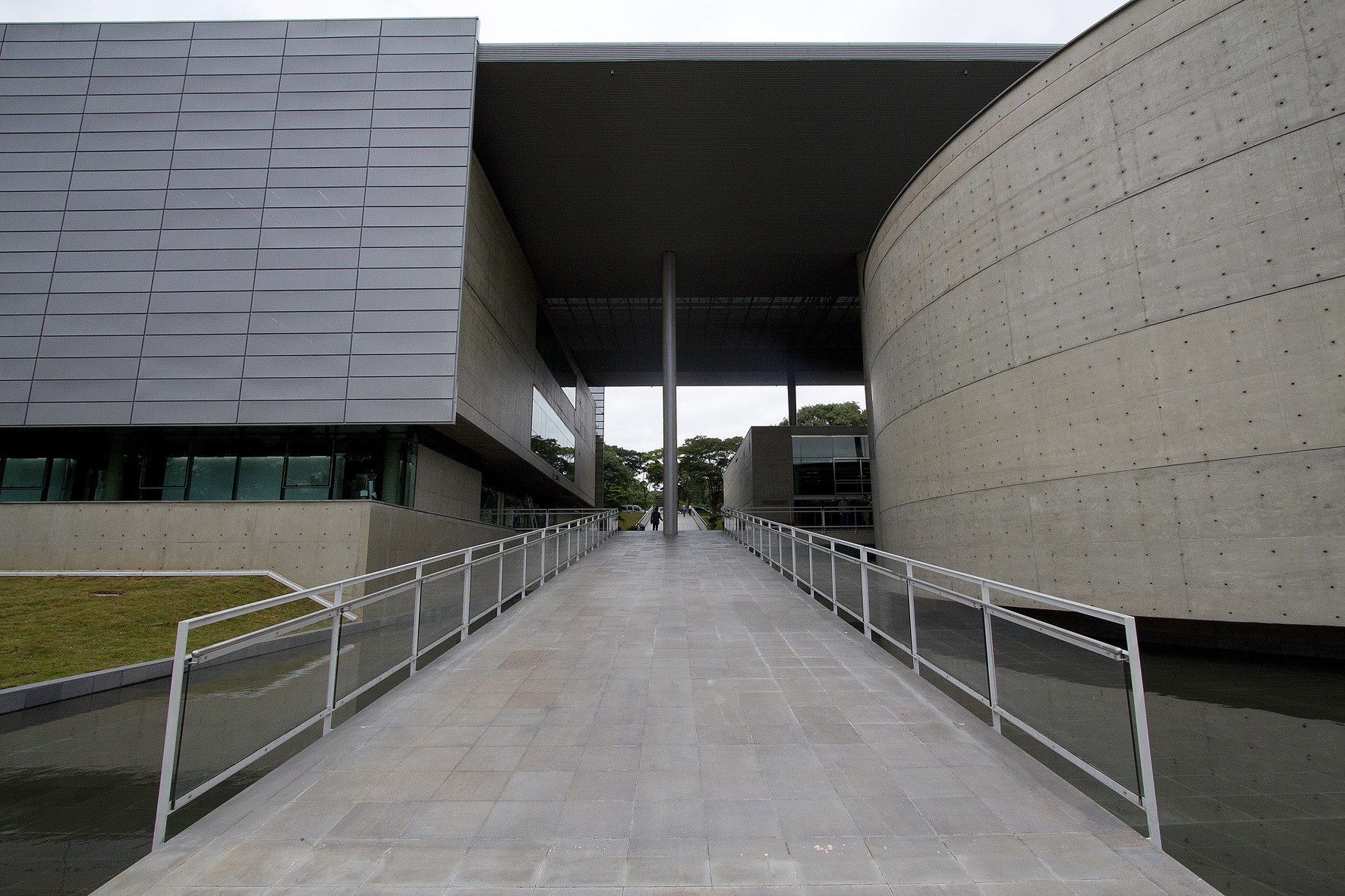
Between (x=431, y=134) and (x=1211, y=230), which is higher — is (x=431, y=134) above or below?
above

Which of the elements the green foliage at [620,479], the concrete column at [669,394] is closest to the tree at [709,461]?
the green foliage at [620,479]

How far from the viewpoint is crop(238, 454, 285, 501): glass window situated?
16.1 metres

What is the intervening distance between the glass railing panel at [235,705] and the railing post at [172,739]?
1.0 inches

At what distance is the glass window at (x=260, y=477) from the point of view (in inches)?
635

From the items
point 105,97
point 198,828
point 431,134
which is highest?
point 105,97

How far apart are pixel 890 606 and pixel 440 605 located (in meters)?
4.59

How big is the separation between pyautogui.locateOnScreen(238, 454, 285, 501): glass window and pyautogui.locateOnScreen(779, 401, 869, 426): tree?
46.9 meters

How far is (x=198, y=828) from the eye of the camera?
317 centimetres

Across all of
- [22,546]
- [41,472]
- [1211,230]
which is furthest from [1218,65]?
[41,472]

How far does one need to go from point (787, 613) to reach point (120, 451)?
18010 mm

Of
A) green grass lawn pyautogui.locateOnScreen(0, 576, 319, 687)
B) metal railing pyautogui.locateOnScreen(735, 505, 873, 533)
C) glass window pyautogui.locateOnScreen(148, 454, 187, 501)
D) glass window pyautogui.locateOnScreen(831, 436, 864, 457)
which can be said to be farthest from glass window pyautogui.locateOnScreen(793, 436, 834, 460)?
glass window pyautogui.locateOnScreen(148, 454, 187, 501)

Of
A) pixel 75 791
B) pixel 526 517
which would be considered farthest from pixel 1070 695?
pixel 526 517

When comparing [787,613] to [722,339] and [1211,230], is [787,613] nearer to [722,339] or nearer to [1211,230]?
[1211,230]

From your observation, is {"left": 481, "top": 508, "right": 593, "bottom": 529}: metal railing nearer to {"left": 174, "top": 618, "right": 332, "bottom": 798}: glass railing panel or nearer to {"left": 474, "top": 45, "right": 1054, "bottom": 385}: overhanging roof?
{"left": 474, "top": 45, "right": 1054, "bottom": 385}: overhanging roof
